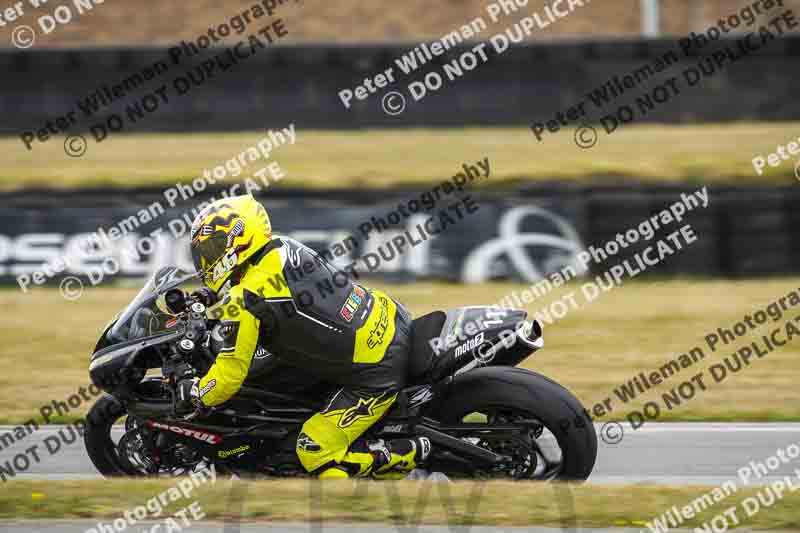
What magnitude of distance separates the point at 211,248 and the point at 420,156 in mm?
10716

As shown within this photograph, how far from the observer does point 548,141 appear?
17125 mm

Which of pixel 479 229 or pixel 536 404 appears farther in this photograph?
pixel 479 229

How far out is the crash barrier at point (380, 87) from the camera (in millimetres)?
16531

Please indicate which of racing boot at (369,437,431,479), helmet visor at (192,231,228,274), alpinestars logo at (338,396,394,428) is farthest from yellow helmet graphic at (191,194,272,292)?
racing boot at (369,437,431,479)

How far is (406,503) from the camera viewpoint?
5.47 meters

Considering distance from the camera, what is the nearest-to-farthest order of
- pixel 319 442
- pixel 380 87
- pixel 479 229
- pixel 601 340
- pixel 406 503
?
1. pixel 406 503
2. pixel 319 442
3. pixel 601 340
4. pixel 479 229
5. pixel 380 87

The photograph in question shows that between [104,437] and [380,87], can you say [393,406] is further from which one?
[380,87]

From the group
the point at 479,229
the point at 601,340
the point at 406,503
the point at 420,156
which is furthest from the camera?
the point at 420,156

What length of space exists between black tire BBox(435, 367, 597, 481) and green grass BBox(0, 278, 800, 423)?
2417mm

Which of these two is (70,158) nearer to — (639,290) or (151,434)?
(639,290)

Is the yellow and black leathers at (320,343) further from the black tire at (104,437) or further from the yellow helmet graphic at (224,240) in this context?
the black tire at (104,437)

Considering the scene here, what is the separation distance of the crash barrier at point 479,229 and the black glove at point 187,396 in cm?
643

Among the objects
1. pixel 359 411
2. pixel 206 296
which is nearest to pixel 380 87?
pixel 206 296

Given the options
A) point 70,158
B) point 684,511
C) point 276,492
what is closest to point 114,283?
point 70,158
